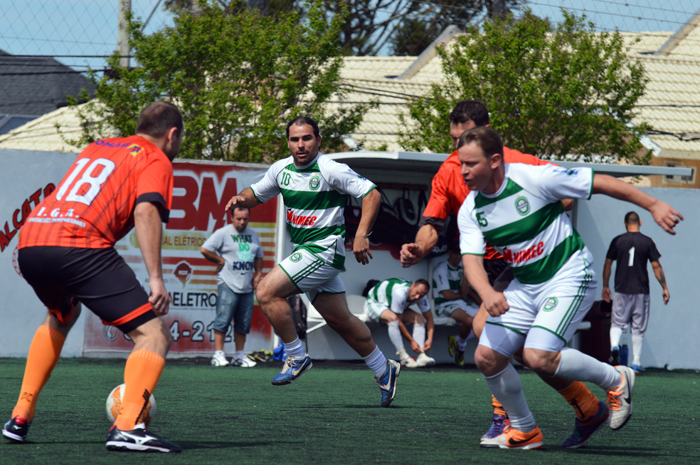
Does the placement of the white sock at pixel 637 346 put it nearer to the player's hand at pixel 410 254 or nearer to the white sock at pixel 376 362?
the white sock at pixel 376 362

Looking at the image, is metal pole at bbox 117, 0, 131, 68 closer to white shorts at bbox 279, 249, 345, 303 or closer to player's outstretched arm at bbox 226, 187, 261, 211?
player's outstretched arm at bbox 226, 187, 261, 211

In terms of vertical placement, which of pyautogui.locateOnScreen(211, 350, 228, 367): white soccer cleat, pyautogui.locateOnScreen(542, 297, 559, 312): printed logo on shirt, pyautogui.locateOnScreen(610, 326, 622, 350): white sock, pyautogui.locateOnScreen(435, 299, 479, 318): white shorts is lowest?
pyautogui.locateOnScreen(211, 350, 228, 367): white soccer cleat

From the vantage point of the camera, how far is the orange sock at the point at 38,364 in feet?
14.2

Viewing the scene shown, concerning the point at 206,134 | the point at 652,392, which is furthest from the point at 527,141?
the point at 652,392

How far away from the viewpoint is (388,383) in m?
6.77

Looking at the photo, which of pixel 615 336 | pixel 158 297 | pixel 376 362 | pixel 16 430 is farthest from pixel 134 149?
pixel 615 336

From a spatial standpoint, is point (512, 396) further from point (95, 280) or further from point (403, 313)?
point (403, 313)

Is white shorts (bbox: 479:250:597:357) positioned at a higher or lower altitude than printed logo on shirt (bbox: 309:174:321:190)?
lower

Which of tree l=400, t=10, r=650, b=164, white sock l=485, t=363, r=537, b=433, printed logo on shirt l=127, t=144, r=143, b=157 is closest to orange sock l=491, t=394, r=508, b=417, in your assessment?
white sock l=485, t=363, r=537, b=433

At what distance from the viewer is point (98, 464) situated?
3746mm

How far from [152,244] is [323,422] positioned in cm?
213

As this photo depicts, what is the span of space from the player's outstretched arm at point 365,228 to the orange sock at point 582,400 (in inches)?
80.0

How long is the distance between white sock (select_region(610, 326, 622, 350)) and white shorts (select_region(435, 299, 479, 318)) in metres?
1.92

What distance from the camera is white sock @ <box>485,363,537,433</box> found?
4.61m
